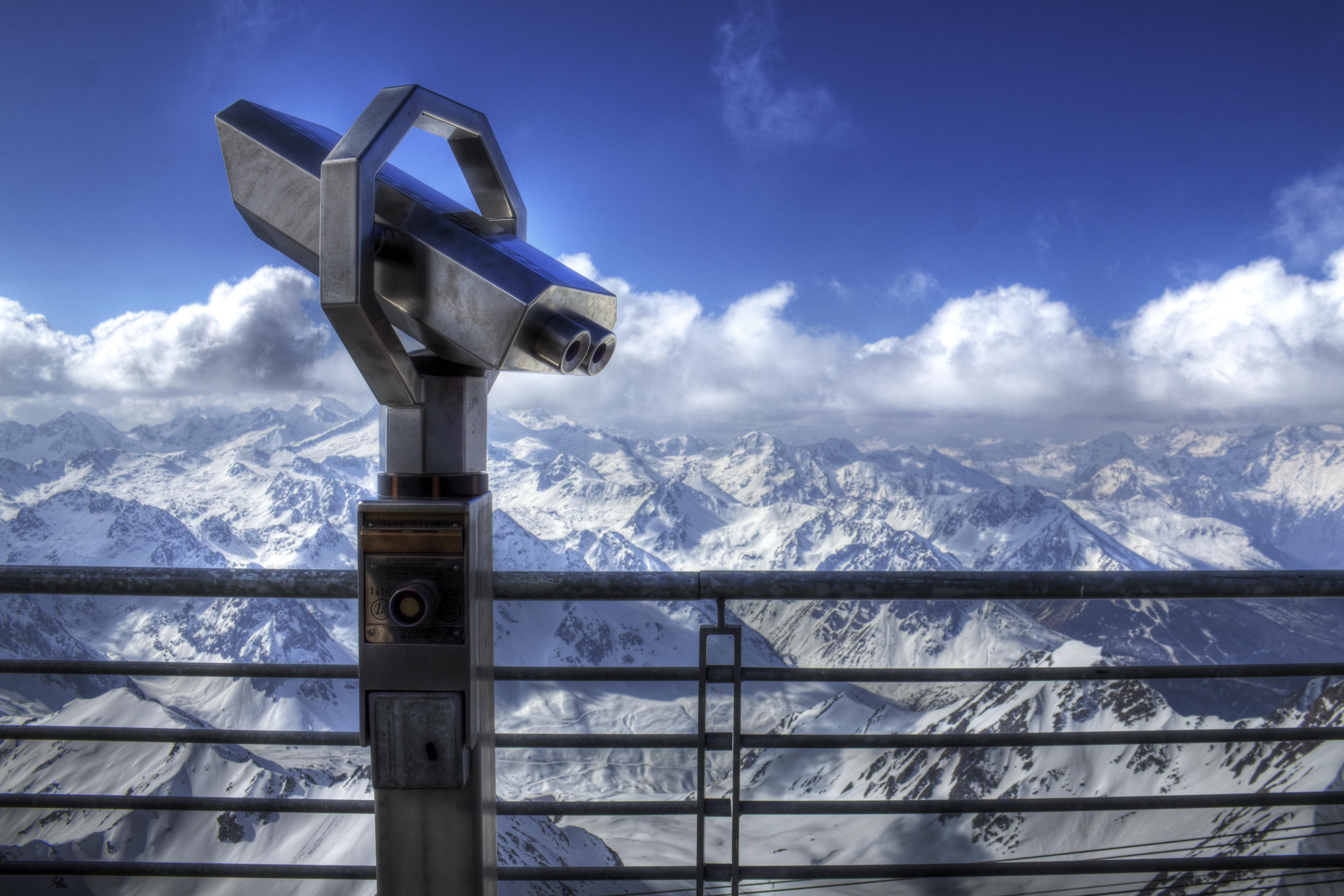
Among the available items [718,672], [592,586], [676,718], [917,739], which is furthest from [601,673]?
[676,718]

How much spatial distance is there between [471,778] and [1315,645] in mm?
243096

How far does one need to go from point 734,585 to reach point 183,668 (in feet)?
4.37

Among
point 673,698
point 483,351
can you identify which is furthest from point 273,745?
point 673,698

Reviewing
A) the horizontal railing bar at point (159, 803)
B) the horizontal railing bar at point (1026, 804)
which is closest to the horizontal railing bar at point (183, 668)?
the horizontal railing bar at point (159, 803)

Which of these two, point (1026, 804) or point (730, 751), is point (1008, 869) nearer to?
point (1026, 804)

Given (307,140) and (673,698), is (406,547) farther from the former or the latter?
(673,698)

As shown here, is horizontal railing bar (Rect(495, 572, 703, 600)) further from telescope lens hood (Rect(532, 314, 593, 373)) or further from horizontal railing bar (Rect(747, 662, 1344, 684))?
telescope lens hood (Rect(532, 314, 593, 373))

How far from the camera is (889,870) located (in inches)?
75.4

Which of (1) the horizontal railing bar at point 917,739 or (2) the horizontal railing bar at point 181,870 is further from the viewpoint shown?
(2) the horizontal railing bar at point 181,870

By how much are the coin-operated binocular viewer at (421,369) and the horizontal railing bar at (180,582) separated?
52cm

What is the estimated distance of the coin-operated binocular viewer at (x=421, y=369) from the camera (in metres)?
1.13

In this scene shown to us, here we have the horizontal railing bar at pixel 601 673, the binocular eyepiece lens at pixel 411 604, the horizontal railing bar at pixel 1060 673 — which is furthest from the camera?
the horizontal railing bar at pixel 1060 673

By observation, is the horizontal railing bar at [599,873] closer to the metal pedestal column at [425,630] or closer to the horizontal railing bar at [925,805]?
the horizontal railing bar at [925,805]

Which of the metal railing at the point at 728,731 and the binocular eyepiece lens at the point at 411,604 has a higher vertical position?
the binocular eyepiece lens at the point at 411,604
